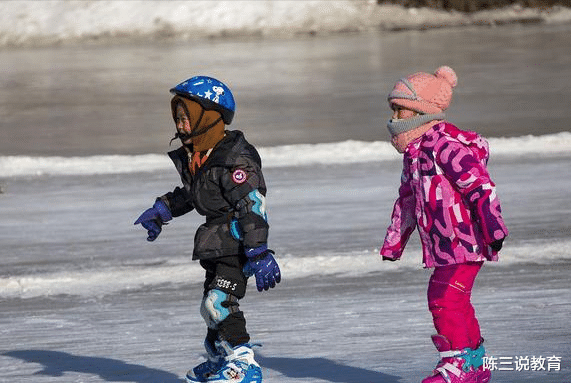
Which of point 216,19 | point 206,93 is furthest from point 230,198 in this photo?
point 216,19

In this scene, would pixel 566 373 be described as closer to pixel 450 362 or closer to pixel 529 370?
pixel 529 370

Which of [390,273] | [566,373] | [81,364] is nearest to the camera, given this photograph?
[566,373]

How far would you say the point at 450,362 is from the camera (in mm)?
4395

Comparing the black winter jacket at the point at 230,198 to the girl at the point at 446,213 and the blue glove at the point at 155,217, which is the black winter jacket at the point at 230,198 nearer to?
the blue glove at the point at 155,217

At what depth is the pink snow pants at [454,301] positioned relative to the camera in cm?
433

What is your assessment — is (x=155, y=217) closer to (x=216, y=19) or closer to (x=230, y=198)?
(x=230, y=198)

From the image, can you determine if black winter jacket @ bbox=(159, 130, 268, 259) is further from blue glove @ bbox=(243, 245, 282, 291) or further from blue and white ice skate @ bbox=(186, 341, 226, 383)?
blue and white ice skate @ bbox=(186, 341, 226, 383)

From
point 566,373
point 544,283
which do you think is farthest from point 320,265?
point 566,373

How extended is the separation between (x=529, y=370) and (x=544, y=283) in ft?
5.63

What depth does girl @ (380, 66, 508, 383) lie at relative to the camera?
4250 mm

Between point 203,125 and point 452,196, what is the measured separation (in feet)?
2.96

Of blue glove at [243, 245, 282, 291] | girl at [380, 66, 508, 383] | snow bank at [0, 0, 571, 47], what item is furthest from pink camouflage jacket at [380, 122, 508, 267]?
snow bank at [0, 0, 571, 47]

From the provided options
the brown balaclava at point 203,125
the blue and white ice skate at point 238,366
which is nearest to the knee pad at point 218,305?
the blue and white ice skate at point 238,366

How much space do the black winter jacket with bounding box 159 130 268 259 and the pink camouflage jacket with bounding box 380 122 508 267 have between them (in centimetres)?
53
